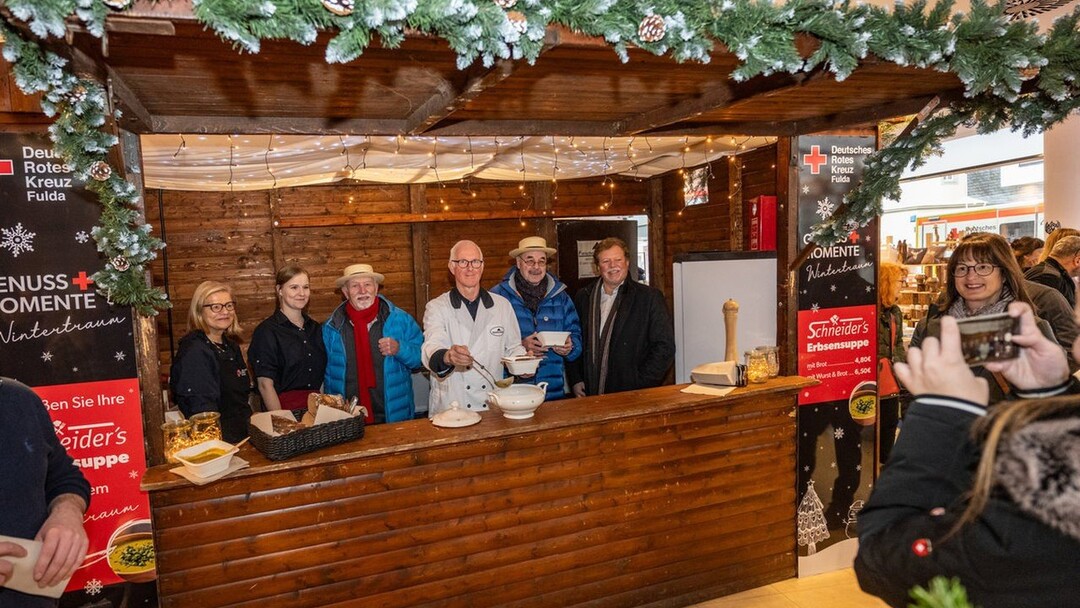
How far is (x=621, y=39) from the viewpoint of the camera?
68.6 inches

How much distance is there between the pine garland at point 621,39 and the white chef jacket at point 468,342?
4.77ft

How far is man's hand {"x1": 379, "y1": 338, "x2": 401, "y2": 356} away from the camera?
353 cm

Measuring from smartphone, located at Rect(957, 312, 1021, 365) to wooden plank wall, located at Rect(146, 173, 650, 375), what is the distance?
562 centimetres

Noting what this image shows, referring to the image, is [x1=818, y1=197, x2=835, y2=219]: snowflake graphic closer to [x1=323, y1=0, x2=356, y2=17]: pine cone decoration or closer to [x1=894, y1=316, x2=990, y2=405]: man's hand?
[x1=894, y1=316, x2=990, y2=405]: man's hand

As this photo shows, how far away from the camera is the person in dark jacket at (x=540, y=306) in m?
3.98

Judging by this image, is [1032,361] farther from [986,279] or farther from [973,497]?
[986,279]

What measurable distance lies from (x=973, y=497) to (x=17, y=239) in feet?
11.0

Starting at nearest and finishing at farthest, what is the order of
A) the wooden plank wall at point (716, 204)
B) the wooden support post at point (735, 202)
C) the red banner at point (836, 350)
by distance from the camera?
the red banner at point (836, 350), the wooden plank wall at point (716, 204), the wooden support post at point (735, 202)

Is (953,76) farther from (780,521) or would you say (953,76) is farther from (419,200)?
(419,200)

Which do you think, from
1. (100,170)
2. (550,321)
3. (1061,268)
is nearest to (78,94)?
(100,170)

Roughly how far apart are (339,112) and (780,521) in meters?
3.20

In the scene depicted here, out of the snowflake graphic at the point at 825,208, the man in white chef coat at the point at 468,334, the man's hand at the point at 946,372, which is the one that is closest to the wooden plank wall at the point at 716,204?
the snowflake graphic at the point at 825,208

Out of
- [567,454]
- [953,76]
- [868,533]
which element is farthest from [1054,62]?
[567,454]

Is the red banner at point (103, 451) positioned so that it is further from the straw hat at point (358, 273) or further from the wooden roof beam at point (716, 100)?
the wooden roof beam at point (716, 100)
